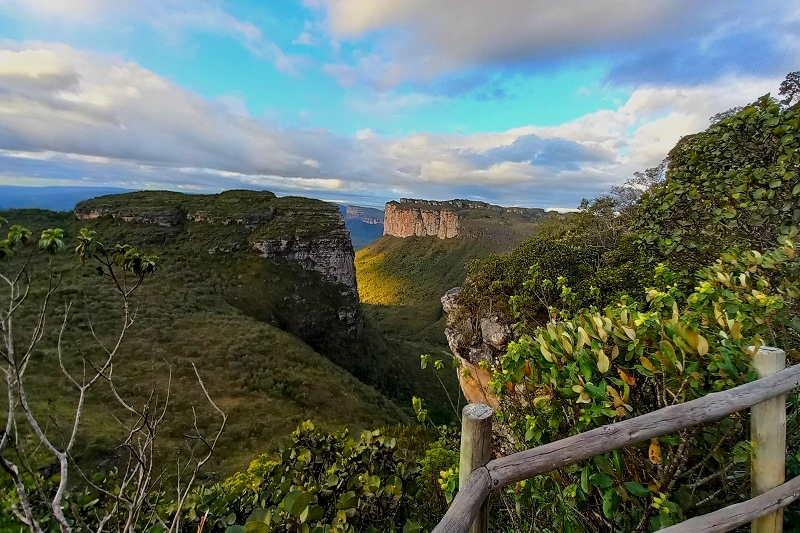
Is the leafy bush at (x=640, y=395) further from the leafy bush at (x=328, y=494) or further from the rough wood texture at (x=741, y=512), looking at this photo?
the leafy bush at (x=328, y=494)

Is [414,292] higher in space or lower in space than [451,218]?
lower

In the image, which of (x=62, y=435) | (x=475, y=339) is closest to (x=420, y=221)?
(x=475, y=339)

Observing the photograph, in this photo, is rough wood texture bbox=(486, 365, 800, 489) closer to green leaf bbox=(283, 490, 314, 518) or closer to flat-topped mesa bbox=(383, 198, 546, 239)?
green leaf bbox=(283, 490, 314, 518)

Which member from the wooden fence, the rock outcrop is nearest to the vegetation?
the wooden fence

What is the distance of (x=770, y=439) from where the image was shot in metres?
1.81

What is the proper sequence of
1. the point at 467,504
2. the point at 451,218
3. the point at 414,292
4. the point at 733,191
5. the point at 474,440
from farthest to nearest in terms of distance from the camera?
1. the point at 451,218
2. the point at 414,292
3. the point at 733,191
4. the point at 474,440
5. the point at 467,504

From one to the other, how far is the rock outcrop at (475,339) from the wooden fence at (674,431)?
7.05 m

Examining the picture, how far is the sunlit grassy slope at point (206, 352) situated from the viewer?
18547 mm

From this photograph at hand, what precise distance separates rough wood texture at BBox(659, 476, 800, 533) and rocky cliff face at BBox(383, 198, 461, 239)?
91.5 m

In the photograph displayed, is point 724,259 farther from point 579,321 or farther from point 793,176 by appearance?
point 579,321

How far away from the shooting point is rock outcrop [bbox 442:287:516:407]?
9156 mm

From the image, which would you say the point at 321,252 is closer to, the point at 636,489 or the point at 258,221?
the point at 258,221

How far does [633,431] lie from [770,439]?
0.74m

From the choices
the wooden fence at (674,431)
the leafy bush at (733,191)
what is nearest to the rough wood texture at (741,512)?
the wooden fence at (674,431)
